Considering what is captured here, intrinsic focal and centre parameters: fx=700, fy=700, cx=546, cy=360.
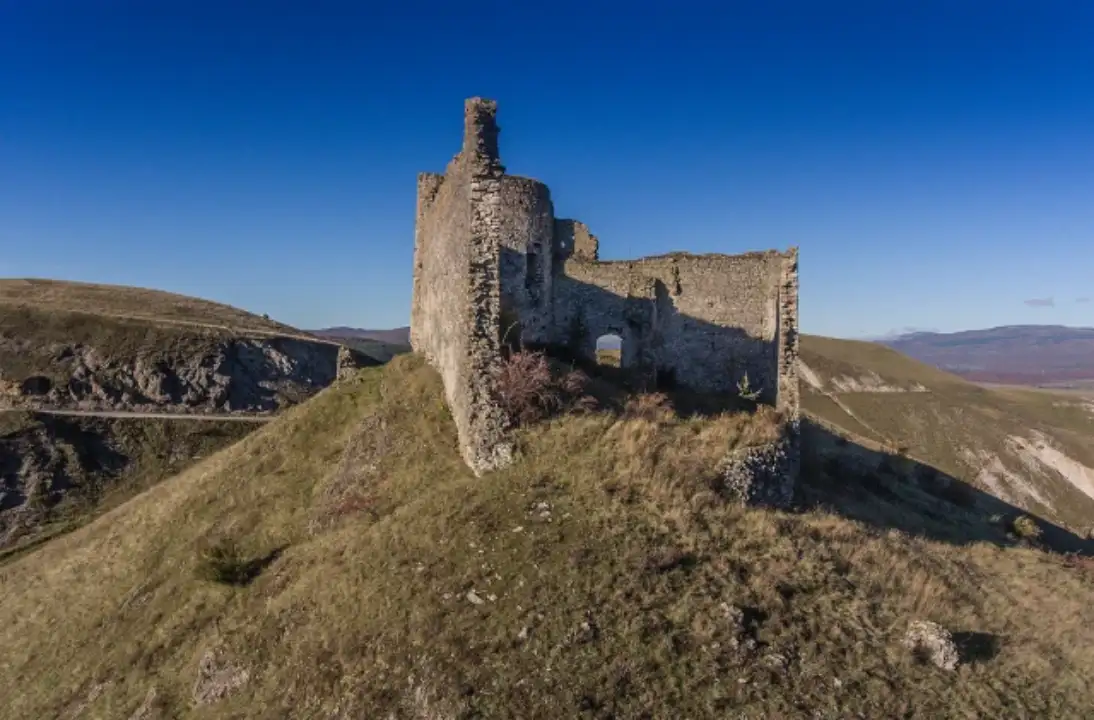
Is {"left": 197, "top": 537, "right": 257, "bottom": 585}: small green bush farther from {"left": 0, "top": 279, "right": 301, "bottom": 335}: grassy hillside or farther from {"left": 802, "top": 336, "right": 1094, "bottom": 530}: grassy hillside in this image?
{"left": 0, "top": 279, "right": 301, "bottom": 335}: grassy hillside

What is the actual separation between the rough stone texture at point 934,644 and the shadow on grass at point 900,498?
7.30 meters

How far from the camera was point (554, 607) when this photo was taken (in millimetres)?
11875

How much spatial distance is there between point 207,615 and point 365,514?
4.06m

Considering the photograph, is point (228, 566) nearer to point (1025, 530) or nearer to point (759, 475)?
point (759, 475)

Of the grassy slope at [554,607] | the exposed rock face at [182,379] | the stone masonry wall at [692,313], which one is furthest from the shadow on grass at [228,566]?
the exposed rock face at [182,379]

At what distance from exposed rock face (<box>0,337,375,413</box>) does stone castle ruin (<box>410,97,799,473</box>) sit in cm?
4494

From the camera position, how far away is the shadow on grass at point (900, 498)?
80.0 ft

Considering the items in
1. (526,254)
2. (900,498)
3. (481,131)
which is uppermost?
(481,131)

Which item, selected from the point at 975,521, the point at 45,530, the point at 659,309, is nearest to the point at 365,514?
the point at 659,309

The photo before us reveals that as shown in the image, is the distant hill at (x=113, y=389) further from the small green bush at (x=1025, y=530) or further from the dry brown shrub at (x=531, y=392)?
the small green bush at (x=1025, y=530)

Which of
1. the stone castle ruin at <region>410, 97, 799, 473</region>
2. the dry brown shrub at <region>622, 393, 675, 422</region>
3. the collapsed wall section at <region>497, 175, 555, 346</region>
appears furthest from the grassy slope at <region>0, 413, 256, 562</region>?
the dry brown shrub at <region>622, 393, 675, 422</region>

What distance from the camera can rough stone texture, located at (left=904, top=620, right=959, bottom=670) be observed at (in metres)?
11.7

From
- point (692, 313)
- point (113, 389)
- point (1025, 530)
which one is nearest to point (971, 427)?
point (1025, 530)

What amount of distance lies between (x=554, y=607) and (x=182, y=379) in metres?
68.8
